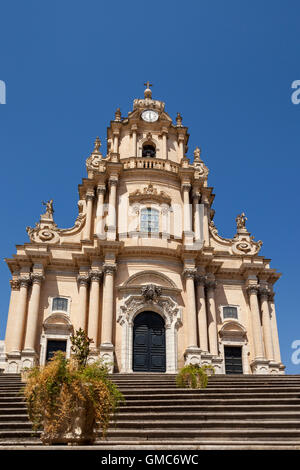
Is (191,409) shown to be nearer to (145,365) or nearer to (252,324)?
(145,365)

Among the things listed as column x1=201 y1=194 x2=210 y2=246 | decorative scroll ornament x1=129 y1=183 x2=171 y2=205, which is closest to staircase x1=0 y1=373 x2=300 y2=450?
column x1=201 y1=194 x2=210 y2=246

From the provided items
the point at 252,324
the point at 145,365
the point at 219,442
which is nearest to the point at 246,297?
the point at 252,324

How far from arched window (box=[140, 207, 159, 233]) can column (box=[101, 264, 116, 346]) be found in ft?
12.8

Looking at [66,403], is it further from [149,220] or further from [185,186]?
[185,186]

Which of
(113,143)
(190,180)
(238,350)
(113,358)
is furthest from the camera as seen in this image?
(113,143)

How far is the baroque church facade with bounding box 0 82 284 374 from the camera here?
83.2 ft

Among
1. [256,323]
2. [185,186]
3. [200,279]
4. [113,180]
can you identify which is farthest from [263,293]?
[113,180]

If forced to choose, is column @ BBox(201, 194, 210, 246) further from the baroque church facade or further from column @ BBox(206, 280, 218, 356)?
column @ BBox(206, 280, 218, 356)

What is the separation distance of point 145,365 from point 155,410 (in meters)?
12.2

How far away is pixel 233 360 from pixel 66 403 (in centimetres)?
1894

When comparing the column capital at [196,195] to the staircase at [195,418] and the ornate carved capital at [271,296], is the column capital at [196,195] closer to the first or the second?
the ornate carved capital at [271,296]

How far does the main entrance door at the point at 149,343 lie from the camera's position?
25.1 metres

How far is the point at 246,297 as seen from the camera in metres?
28.4

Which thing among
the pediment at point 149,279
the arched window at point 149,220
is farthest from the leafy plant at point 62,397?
the arched window at point 149,220
